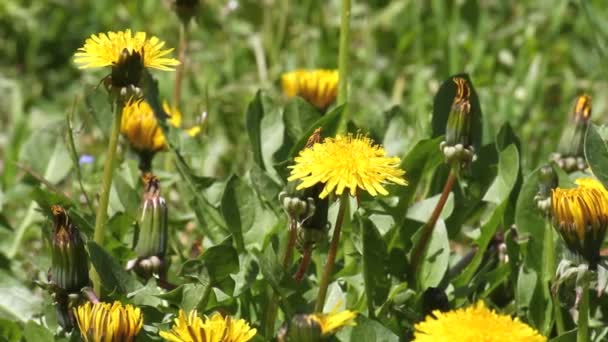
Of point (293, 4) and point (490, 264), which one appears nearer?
point (490, 264)

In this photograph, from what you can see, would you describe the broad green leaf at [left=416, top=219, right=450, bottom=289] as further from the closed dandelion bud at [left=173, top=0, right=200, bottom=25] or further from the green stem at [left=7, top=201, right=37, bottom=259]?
the green stem at [left=7, top=201, right=37, bottom=259]

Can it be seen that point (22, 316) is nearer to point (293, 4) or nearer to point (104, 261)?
point (104, 261)

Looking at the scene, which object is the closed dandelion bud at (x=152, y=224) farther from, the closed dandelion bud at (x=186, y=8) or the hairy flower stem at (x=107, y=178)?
the closed dandelion bud at (x=186, y=8)

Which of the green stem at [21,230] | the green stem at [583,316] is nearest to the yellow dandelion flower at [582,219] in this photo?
the green stem at [583,316]

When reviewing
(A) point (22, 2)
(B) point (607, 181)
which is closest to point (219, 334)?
(B) point (607, 181)

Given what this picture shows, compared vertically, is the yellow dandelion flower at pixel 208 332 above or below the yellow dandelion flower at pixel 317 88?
below

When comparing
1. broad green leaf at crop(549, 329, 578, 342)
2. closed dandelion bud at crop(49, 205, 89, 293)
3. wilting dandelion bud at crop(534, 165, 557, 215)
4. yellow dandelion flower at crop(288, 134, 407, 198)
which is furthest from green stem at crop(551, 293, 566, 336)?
closed dandelion bud at crop(49, 205, 89, 293)
